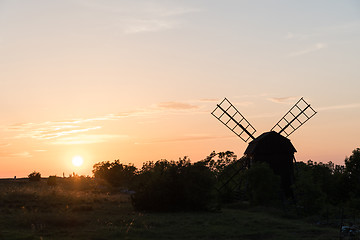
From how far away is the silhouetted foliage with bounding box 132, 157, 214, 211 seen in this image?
42.3m

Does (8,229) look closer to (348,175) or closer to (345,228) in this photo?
(345,228)

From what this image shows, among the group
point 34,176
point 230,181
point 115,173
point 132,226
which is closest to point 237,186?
point 230,181

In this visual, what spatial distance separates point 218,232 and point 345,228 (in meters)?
7.48

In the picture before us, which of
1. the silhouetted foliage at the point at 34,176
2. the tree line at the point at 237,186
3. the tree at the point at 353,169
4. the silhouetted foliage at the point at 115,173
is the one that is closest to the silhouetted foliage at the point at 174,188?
the tree line at the point at 237,186

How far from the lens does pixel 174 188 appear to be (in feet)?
142

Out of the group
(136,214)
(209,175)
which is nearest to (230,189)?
(209,175)

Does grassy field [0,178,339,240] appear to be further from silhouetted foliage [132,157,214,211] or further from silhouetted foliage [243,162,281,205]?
silhouetted foliage [243,162,281,205]

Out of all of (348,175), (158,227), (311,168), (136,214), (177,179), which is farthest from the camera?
(311,168)

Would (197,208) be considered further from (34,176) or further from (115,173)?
(34,176)

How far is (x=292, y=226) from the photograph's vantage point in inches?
1196

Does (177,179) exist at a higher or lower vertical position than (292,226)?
higher

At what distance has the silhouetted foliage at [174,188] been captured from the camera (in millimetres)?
42312

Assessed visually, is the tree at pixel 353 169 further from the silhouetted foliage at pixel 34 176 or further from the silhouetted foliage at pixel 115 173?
the silhouetted foliage at pixel 34 176

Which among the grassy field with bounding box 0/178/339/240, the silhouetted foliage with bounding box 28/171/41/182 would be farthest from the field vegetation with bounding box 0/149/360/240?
the silhouetted foliage with bounding box 28/171/41/182
